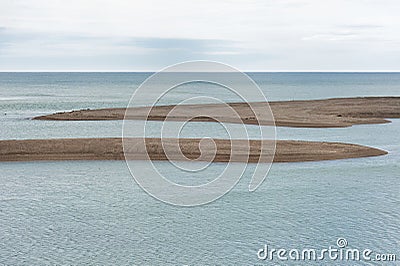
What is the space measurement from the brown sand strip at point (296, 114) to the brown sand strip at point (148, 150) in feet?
49.1

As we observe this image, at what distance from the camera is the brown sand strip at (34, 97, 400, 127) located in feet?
185

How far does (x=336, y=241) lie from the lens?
67.3 feet

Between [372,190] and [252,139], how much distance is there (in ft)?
50.7

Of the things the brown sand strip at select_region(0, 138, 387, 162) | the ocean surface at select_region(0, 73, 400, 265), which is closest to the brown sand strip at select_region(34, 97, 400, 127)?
the brown sand strip at select_region(0, 138, 387, 162)

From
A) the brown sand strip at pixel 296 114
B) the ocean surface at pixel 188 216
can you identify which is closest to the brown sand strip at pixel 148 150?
the ocean surface at pixel 188 216

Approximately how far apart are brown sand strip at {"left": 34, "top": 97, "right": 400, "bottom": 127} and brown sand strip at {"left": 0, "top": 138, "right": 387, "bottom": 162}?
590 inches

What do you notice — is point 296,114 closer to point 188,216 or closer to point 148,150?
point 148,150

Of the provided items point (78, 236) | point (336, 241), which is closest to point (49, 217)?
point (78, 236)

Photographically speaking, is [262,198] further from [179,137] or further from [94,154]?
[179,137]

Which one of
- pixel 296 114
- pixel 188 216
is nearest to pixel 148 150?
pixel 188 216

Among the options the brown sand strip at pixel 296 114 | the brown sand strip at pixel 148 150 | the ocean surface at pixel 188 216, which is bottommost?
the ocean surface at pixel 188 216

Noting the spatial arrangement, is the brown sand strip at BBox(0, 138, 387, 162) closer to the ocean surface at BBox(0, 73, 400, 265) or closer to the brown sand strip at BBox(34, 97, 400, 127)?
the ocean surface at BBox(0, 73, 400, 265)

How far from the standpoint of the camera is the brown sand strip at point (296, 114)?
5634 cm

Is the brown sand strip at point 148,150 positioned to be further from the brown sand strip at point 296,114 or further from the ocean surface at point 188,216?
the brown sand strip at point 296,114
